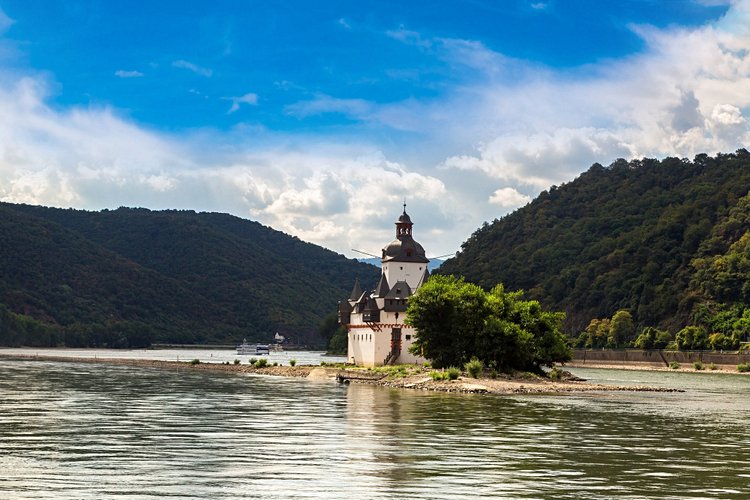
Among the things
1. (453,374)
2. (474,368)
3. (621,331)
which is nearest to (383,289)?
(474,368)

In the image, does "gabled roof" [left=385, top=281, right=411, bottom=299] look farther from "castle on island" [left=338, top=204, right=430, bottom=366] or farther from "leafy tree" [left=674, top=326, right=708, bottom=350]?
"leafy tree" [left=674, top=326, right=708, bottom=350]

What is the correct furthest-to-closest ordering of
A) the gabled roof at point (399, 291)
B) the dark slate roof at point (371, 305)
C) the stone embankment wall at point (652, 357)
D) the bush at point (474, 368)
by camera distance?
1. the stone embankment wall at point (652, 357)
2. the dark slate roof at point (371, 305)
3. the gabled roof at point (399, 291)
4. the bush at point (474, 368)

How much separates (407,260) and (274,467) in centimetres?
9011

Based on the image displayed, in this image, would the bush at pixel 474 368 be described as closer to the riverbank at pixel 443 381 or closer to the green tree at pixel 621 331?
the riverbank at pixel 443 381

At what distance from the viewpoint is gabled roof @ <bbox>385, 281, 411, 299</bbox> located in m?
119

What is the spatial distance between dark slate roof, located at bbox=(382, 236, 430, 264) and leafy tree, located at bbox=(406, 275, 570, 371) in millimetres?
21896

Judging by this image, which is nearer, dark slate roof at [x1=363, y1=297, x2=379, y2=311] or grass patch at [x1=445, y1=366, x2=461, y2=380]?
grass patch at [x1=445, y1=366, x2=461, y2=380]

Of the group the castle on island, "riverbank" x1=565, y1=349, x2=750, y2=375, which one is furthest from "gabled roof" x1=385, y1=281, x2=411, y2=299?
"riverbank" x1=565, y1=349, x2=750, y2=375

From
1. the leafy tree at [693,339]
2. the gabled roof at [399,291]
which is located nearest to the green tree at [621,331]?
the leafy tree at [693,339]

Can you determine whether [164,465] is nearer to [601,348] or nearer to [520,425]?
[520,425]

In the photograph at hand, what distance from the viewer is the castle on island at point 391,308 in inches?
4700

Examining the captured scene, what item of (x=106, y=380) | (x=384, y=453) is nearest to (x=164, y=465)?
(x=384, y=453)

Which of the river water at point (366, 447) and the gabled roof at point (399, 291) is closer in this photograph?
the river water at point (366, 447)

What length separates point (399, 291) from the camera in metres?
120
